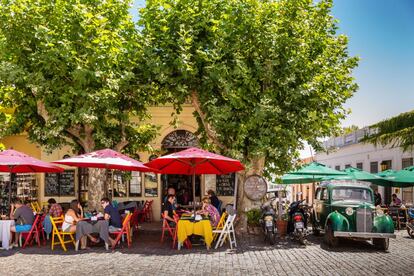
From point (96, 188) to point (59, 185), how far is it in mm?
5900

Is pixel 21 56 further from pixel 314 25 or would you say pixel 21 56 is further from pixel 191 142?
pixel 314 25

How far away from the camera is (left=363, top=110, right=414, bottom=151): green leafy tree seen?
89.7 feet

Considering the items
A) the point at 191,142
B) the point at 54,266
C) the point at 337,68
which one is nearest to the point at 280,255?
the point at 54,266

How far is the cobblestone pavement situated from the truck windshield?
54.6 inches

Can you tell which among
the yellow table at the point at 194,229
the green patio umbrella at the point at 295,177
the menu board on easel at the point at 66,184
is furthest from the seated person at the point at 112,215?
the green patio umbrella at the point at 295,177

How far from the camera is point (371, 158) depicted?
32531 millimetres

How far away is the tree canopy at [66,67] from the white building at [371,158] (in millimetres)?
11040

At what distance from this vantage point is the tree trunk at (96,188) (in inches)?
683

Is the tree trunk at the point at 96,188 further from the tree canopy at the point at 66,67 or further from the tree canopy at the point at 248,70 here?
the tree canopy at the point at 248,70

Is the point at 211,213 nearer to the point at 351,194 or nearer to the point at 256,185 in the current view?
the point at 256,185

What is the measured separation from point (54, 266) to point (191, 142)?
11979 millimetres

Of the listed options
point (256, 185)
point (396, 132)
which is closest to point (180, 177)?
point (256, 185)

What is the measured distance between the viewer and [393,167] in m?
29.0

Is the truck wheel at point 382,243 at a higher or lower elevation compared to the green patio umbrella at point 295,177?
lower
